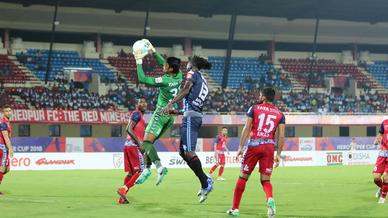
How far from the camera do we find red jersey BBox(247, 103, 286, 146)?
1284 centimetres

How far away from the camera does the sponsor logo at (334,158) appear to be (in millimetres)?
47938

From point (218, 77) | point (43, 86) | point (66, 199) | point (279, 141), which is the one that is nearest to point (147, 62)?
point (218, 77)

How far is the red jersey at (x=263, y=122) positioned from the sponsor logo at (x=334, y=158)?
35609 millimetres

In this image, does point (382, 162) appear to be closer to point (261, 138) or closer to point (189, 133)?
point (261, 138)

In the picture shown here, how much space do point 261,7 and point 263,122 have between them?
4891 cm

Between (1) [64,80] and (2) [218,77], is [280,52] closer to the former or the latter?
(2) [218,77]

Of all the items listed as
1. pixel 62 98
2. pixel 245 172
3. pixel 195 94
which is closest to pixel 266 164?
pixel 245 172

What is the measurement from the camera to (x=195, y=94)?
1395 centimetres

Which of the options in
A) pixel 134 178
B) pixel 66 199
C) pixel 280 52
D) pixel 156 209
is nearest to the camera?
pixel 156 209

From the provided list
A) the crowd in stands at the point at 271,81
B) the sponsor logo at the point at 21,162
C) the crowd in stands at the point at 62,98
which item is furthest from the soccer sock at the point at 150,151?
the crowd in stands at the point at 271,81

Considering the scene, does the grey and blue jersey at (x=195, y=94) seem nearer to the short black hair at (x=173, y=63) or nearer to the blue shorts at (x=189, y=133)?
the blue shorts at (x=189, y=133)

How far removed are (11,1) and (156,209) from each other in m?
44.5

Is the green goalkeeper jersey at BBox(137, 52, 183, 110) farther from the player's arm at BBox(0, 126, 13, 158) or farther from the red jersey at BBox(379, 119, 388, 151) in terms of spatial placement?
the red jersey at BBox(379, 119, 388, 151)

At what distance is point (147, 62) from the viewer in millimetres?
59844
